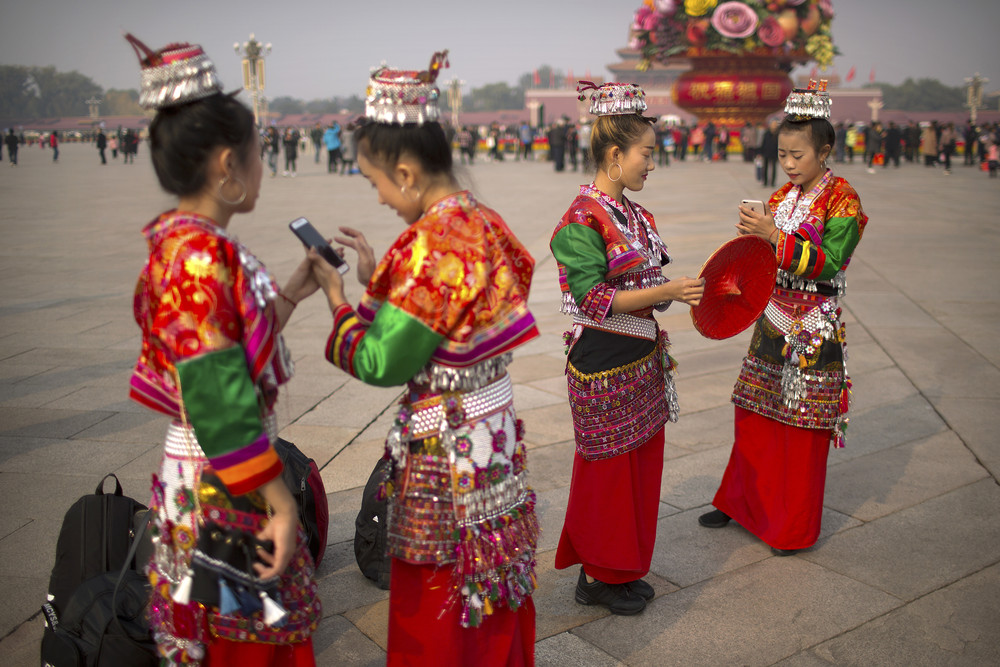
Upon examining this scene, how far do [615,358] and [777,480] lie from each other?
1.10 m

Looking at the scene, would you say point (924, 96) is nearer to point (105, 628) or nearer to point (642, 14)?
point (642, 14)

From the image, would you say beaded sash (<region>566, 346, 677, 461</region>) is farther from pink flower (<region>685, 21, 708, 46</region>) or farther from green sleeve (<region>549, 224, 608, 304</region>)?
pink flower (<region>685, 21, 708, 46</region>)

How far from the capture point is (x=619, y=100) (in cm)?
272

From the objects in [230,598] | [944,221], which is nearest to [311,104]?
[944,221]

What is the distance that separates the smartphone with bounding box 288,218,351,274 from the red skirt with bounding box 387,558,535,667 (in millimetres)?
752

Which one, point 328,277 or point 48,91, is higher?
point 48,91

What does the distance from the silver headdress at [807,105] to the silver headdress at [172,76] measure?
238 centimetres

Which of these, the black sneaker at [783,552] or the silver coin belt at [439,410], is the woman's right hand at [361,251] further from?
the black sneaker at [783,552]

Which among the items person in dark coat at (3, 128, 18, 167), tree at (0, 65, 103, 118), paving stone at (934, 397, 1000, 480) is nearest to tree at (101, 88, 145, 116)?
tree at (0, 65, 103, 118)

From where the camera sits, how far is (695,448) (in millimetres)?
4449

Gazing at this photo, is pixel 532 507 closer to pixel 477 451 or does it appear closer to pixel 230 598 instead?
pixel 477 451

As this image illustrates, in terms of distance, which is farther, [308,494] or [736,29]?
[736,29]

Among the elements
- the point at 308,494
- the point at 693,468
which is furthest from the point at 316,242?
the point at 693,468

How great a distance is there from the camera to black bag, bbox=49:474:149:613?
2.38m
